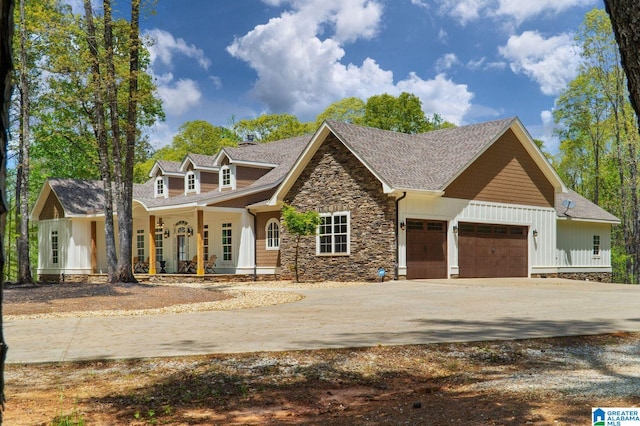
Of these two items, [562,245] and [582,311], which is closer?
[582,311]

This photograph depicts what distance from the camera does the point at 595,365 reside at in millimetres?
6402

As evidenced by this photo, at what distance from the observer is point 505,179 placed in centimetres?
2619

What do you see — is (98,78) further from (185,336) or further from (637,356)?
(637,356)

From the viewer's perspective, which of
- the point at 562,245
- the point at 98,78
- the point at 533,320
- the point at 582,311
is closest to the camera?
the point at 533,320

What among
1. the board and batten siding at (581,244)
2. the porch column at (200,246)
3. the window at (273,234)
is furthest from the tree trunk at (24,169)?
the board and batten siding at (581,244)

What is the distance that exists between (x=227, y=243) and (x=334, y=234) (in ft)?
20.8

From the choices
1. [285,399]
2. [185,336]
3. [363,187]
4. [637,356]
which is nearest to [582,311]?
[637,356]

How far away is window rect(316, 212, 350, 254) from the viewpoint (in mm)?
24016

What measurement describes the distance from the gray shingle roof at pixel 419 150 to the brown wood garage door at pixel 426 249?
1606mm

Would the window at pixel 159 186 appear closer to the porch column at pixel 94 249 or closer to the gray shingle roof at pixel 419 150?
the porch column at pixel 94 249

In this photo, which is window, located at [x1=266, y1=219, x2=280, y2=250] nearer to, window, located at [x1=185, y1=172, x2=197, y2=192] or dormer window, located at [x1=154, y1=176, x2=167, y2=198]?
window, located at [x1=185, y1=172, x2=197, y2=192]

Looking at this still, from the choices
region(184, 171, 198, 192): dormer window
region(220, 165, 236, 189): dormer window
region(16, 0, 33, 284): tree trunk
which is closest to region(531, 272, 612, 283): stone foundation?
region(220, 165, 236, 189): dormer window

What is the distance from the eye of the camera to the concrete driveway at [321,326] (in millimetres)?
7762

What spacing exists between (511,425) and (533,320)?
22.1 ft
